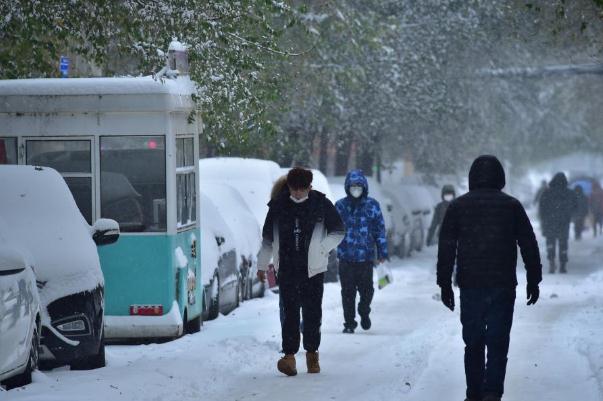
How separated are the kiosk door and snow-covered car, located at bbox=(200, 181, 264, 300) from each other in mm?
4865

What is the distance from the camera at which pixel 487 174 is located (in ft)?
33.5

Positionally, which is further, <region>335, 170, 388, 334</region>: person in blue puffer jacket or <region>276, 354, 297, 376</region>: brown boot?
<region>335, 170, 388, 334</region>: person in blue puffer jacket

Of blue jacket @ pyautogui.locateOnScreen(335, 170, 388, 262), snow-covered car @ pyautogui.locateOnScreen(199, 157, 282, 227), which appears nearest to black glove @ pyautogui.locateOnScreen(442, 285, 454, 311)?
blue jacket @ pyautogui.locateOnScreen(335, 170, 388, 262)

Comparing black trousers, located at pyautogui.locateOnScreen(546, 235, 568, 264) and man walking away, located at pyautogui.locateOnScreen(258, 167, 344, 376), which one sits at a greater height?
man walking away, located at pyautogui.locateOnScreen(258, 167, 344, 376)

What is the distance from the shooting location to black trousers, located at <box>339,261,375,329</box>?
54.1 feet

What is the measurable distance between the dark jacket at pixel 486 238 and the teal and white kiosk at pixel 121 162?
5003 millimetres

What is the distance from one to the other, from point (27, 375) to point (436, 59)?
27.7 m

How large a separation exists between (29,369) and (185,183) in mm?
5376

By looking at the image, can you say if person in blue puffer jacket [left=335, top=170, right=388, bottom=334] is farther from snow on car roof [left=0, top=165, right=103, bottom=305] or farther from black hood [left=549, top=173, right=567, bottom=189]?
black hood [left=549, top=173, right=567, bottom=189]

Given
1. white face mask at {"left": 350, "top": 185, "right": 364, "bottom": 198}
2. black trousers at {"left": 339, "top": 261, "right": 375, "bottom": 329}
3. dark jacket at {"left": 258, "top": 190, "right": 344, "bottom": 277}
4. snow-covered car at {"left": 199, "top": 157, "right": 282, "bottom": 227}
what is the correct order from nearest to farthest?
dark jacket at {"left": 258, "top": 190, "right": 344, "bottom": 277}
white face mask at {"left": 350, "top": 185, "right": 364, "bottom": 198}
black trousers at {"left": 339, "top": 261, "right": 375, "bottom": 329}
snow-covered car at {"left": 199, "top": 157, "right": 282, "bottom": 227}

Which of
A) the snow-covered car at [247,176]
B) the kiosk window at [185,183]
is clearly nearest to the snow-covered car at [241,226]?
the snow-covered car at [247,176]

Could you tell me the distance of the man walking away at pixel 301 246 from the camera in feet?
41.1

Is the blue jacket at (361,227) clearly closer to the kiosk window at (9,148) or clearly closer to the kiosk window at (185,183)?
the kiosk window at (185,183)

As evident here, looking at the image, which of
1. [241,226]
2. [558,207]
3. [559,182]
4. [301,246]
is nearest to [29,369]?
[301,246]
